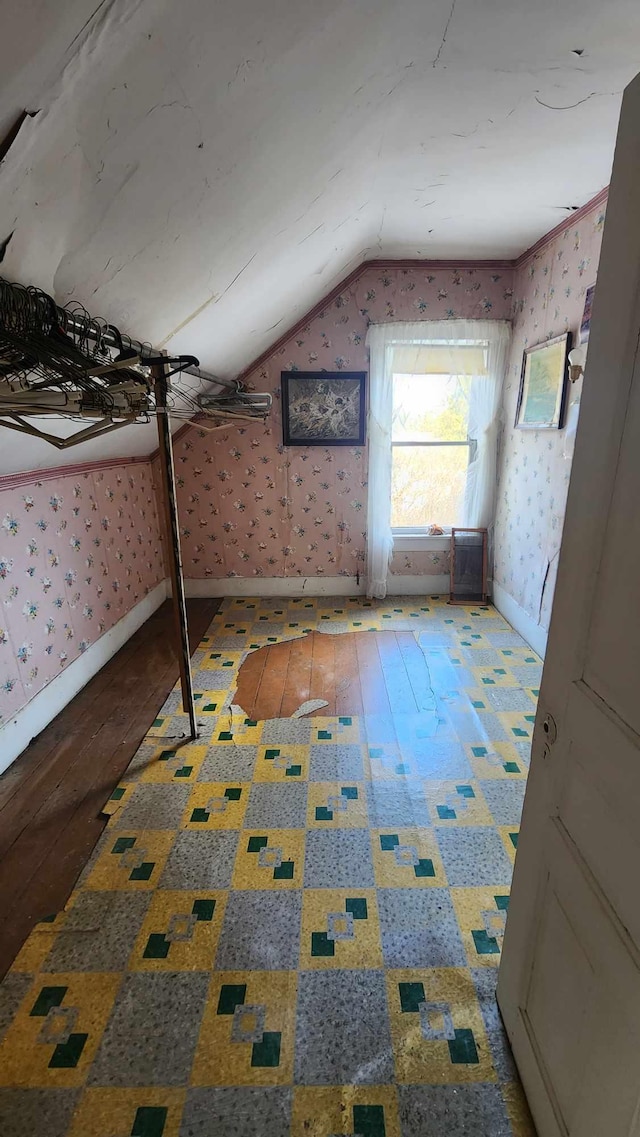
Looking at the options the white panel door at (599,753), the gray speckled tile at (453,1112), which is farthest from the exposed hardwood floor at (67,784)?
the white panel door at (599,753)

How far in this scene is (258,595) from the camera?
4.25 metres

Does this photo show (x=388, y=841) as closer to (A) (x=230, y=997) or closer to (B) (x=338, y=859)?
(B) (x=338, y=859)

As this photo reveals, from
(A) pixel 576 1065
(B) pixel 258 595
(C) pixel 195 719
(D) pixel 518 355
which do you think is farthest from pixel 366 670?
(D) pixel 518 355

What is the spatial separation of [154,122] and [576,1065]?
1.92 m

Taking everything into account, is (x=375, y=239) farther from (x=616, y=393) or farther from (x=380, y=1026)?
(x=380, y=1026)

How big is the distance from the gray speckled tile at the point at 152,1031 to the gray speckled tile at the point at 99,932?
96 millimetres

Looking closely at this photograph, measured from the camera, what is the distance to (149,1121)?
3.62 ft

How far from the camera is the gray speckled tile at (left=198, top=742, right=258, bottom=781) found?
2.15 metres

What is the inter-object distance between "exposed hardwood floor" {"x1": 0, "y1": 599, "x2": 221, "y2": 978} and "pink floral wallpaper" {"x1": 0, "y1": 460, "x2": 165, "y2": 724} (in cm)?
24

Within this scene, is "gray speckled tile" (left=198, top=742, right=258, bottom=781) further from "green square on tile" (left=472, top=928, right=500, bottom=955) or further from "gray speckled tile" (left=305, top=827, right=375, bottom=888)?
"green square on tile" (left=472, top=928, right=500, bottom=955)

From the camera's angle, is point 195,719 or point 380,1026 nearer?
point 380,1026

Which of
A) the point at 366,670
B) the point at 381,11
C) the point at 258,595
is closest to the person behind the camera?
the point at 381,11

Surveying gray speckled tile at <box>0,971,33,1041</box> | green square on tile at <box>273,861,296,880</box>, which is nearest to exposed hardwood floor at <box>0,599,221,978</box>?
gray speckled tile at <box>0,971,33,1041</box>

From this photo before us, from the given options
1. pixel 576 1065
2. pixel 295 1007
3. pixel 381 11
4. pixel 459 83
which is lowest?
pixel 295 1007
